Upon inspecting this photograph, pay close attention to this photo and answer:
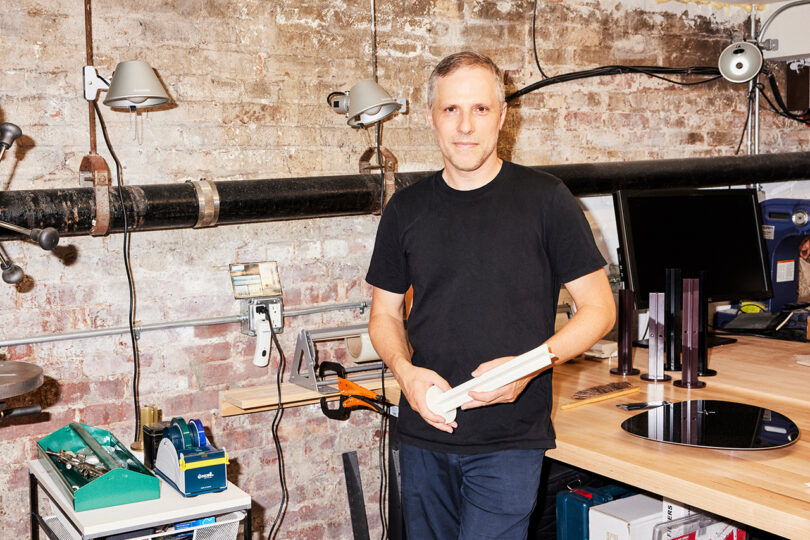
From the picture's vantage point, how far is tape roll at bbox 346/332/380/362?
2.91 m

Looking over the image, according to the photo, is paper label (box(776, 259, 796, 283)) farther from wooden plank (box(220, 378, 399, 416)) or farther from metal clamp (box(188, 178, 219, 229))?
metal clamp (box(188, 178, 219, 229))

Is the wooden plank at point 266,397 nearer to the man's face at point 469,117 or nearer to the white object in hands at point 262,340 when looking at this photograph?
the white object in hands at point 262,340

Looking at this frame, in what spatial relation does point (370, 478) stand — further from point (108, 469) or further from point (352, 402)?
point (108, 469)

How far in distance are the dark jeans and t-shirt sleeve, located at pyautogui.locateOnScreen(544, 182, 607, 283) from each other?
1.36 feet

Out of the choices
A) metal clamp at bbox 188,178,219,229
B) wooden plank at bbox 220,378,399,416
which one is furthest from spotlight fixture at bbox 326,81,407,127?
wooden plank at bbox 220,378,399,416

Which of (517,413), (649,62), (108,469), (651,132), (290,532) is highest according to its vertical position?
(649,62)

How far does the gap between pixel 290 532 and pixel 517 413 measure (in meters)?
1.54

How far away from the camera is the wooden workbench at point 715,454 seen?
1.68 meters

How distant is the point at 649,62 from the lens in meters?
3.76

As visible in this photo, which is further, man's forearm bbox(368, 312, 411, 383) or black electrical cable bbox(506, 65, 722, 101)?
black electrical cable bbox(506, 65, 722, 101)

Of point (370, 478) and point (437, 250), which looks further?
point (370, 478)

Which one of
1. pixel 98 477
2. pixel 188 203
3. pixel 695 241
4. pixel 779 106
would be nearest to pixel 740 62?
pixel 779 106

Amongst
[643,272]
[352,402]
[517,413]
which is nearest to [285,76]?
[352,402]

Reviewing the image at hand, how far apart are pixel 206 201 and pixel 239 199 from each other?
0.10 meters
